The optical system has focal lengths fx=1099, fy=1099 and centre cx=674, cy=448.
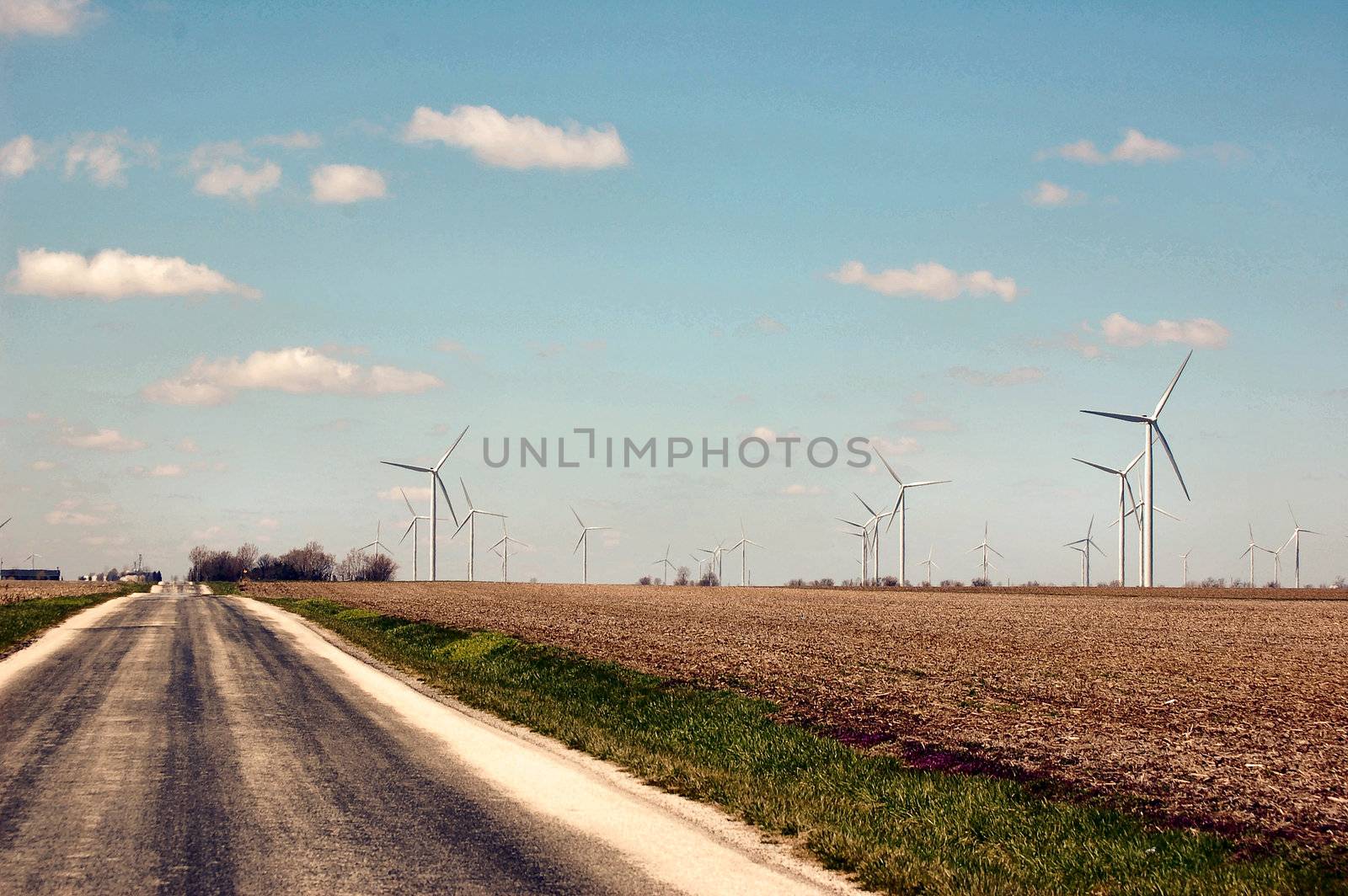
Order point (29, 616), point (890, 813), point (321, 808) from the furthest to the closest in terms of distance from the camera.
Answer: point (29, 616), point (890, 813), point (321, 808)

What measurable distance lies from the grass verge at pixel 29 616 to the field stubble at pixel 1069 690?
1575 centimetres

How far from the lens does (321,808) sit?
472 inches

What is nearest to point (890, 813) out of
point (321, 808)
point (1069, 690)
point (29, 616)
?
point (321, 808)

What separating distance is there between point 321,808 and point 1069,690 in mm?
16845

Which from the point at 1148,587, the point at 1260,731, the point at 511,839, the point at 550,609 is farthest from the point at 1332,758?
the point at 1148,587

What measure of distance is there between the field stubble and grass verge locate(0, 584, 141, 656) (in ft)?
51.7

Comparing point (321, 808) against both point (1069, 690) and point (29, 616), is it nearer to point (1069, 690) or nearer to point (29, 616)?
point (1069, 690)

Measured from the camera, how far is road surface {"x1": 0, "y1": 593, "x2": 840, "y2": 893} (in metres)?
9.43

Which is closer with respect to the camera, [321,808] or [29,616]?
[321,808]


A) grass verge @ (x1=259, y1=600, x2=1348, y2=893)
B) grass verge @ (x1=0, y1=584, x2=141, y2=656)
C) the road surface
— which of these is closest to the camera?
the road surface

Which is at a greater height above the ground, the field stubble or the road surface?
the road surface

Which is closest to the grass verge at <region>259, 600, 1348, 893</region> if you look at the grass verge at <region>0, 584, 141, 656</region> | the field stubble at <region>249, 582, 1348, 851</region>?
the field stubble at <region>249, 582, 1348, 851</region>

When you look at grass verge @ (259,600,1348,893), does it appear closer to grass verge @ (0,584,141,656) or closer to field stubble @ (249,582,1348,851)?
field stubble @ (249,582,1348,851)

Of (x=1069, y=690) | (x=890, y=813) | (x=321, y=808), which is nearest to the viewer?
(x=321, y=808)
